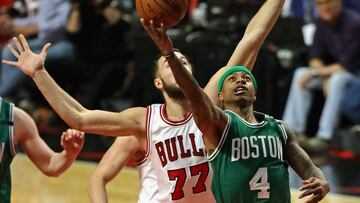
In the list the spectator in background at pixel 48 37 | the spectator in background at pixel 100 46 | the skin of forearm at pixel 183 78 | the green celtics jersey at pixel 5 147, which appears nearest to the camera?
the skin of forearm at pixel 183 78

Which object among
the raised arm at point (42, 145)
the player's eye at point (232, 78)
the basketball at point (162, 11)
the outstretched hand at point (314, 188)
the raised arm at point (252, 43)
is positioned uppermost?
the basketball at point (162, 11)

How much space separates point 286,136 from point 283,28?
5693 mm

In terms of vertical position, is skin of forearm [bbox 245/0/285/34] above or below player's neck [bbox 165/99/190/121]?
above

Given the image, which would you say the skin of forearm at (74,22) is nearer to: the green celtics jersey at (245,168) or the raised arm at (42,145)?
the raised arm at (42,145)

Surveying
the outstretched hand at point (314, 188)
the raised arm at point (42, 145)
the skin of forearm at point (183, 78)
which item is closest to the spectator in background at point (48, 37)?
the raised arm at point (42, 145)

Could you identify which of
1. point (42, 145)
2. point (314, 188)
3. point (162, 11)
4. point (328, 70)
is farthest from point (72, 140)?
point (328, 70)

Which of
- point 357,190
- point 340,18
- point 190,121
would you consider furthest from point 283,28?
point 190,121

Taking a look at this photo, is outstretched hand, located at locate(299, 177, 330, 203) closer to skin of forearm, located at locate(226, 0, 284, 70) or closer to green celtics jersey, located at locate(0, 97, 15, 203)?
skin of forearm, located at locate(226, 0, 284, 70)

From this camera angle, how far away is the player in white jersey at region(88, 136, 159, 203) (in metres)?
5.64

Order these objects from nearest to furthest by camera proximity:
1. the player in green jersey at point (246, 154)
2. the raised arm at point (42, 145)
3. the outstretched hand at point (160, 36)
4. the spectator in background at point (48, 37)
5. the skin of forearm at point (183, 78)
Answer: the outstretched hand at point (160, 36)
the skin of forearm at point (183, 78)
the player in green jersey at point (246, 154)
the raised arm at point (42, 145)
the spectator in background at point (48, 37)

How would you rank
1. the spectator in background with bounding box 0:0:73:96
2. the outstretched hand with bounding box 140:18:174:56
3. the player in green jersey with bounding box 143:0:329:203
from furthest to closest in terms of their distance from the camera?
the spectator in background with bounding box 0:0:73:96 → the player in green jersey with bounding box 143:0:329:203 → the outstretched hand with bounding box 140:18:174:56

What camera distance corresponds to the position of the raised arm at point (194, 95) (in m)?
4.69

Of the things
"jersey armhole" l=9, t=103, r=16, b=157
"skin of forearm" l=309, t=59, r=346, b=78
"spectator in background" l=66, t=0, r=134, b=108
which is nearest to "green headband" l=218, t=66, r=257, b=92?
"jersey armhole" l=9, t=103, r=16, b=157

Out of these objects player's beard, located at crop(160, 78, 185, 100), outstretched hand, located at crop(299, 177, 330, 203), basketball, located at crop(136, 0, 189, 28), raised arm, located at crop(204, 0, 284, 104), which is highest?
basketball, located at crop(136, 0, 189, 28)
